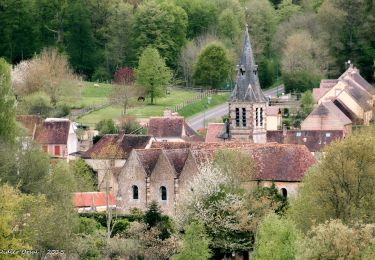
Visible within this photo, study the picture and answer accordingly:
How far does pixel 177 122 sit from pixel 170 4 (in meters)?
36.8

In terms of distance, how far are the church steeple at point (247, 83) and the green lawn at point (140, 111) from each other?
2132cm

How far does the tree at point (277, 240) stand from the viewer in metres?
61.8

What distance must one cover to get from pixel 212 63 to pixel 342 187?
59.9 meters

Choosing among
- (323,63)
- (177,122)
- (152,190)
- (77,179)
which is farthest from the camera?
(323,63)

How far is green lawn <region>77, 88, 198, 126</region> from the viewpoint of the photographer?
11019 cm

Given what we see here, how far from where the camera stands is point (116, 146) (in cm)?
8781

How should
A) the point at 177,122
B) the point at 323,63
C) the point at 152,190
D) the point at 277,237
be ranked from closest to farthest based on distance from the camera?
the point at 277,237 → the point at 152,190 → the point at 177,122 → the point at 323,63

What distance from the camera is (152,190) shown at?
254 ft

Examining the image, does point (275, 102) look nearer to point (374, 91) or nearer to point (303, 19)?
point (374, 91)

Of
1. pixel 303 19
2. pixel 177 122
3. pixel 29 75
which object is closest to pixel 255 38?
pixel 303 19

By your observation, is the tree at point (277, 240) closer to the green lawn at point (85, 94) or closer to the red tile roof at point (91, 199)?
the red tile roof at point (91, 199)

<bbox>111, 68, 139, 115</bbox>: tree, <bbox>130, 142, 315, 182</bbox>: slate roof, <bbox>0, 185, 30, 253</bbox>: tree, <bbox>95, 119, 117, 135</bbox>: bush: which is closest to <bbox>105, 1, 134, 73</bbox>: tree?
<bbox>111, 68, 139, 115</bbox>: tree

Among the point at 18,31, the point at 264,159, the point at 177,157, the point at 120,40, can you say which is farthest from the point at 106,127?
the point at 120,40

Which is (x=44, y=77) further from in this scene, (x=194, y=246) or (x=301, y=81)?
(x=194, y=246)
